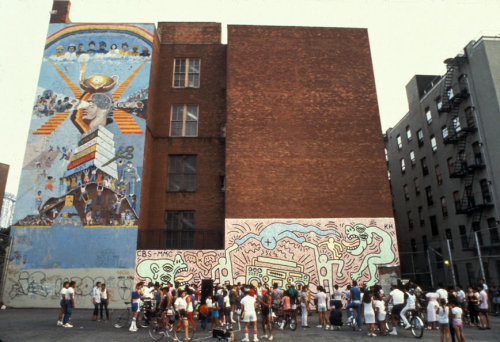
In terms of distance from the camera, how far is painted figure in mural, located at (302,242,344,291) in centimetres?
2302

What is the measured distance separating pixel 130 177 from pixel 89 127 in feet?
15.8

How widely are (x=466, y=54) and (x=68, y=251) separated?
117ft

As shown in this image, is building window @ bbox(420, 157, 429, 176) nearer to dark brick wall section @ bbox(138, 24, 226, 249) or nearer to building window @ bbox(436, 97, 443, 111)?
building window @ bbox(436, 97, 443, 111)

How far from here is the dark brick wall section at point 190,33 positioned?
30797 mm

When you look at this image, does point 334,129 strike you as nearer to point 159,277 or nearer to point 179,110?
point 179,110

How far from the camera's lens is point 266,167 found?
83.6 feet

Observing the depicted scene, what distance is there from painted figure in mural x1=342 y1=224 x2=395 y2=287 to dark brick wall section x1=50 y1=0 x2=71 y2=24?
2710cm

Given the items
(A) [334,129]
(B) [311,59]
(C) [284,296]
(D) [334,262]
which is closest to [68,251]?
(C) [284,296]

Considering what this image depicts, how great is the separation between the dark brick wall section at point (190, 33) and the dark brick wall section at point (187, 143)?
615 mm

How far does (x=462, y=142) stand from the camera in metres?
33.4

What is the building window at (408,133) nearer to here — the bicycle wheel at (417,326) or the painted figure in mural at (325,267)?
the painted figure in mural at (325,267)

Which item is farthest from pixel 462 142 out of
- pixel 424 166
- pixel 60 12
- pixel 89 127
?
pixel 60 12

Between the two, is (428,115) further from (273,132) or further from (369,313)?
(369,313)

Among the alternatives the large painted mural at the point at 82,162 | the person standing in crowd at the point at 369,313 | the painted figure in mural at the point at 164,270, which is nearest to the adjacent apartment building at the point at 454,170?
the person standing in crowd at the point at 369,313
